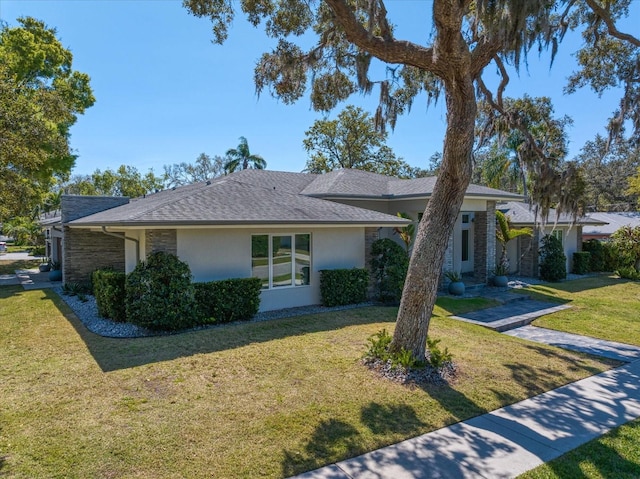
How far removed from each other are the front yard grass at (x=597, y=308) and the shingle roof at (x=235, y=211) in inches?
226

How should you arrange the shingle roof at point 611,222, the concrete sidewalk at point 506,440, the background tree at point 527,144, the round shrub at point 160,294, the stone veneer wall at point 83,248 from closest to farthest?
1. the concrete sidewalk at point 506,440
2. the round shrub at point 160,294
3. the background tree at point 527,144
4. the stone veneer wall at point 83,248
5. the shingle roof at point 611,222

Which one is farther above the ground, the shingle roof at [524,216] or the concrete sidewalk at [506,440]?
the shingle roof at [524,216]

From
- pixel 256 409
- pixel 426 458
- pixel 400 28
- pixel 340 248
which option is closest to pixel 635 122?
pixel 400 28

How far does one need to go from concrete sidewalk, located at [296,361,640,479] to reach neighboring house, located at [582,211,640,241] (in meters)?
25.4

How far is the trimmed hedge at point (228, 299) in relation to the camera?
9.70 meters

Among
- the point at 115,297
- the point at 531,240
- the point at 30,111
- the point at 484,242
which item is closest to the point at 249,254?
the point at 115,297

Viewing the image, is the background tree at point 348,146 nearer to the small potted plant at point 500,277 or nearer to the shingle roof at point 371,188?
the shingle roof at point 371,188

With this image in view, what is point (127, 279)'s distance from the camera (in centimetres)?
935

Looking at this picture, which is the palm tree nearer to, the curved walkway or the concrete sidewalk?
the curved walkway

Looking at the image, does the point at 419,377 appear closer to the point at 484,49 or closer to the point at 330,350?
the point at 330,350

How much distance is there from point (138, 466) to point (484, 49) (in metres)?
8.10

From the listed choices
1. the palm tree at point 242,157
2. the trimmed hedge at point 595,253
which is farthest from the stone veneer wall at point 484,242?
the palm tree at point 242,157

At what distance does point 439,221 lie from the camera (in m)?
6.73

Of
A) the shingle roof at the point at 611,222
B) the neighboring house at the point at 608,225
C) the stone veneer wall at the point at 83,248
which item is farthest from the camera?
the shingle roof at the point at 611,222
